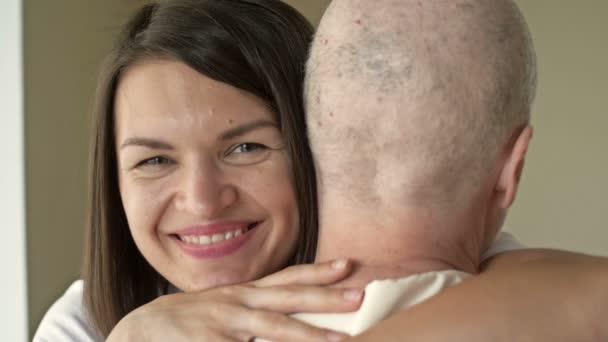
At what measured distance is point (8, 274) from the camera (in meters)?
2.05

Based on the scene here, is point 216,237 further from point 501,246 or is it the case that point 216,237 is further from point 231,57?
point 501,246

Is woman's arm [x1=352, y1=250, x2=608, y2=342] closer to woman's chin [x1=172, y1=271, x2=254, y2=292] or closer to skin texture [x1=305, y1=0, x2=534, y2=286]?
skin texture [x1=305, y1=0, x2=534, y2=286]

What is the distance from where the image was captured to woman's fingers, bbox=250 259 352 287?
78 cm

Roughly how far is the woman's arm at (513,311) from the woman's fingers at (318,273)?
0.10 metres

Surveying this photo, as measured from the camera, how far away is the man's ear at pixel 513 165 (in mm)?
789

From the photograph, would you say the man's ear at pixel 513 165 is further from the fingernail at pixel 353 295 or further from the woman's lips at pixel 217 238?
the woman's lips at pixel 217 238

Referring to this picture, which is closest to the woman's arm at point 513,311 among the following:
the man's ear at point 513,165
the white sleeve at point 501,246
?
the man's ear at point 513,165

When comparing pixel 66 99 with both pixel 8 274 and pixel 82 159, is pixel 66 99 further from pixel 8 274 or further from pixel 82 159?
pixel 8 274

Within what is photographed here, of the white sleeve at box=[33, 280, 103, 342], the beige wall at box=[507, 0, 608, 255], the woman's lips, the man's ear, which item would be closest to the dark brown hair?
the woman's lips

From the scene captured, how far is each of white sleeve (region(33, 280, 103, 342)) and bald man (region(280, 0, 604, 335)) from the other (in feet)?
2.69

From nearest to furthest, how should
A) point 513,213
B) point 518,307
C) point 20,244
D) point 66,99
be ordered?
point 518,307 < point 20,244 < point 66,99 < point 513,213

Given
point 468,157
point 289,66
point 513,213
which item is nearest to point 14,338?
point 289,66

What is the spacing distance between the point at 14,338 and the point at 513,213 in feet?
7.30

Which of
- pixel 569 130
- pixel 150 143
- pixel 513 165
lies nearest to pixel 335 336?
pixel 513 165
